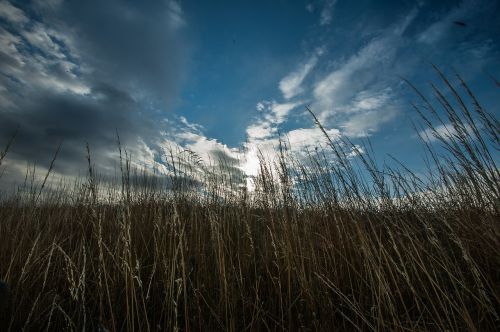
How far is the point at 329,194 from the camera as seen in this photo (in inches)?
117

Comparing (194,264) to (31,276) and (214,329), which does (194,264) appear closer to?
(214,329)

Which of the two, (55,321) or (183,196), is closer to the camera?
(55,321)

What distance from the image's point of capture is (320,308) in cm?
195

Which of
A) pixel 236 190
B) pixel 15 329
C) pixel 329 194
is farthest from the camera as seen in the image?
pixel 236 190

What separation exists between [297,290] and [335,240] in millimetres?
772

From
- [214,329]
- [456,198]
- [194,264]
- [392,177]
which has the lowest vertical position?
[214,329]

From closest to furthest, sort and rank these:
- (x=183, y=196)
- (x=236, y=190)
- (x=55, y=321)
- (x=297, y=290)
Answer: (x=55, y=321) < (x=297, y=290) < (x=183, y=196) < (x=236, y=190)

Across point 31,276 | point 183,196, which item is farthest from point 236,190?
point 31,276

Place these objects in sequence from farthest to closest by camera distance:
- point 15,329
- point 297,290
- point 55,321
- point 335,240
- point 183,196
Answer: point 183,196 → point 335,240 → point 297,290 → point 55,321 → point 15,329

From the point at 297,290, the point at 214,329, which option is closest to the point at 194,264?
the point at 214,329

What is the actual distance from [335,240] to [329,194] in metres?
0.50

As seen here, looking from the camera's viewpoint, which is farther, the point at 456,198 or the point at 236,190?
the point at 236,190

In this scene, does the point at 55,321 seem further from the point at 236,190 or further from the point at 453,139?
the point at 453,139

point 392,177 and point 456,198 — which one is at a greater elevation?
point 392,177
